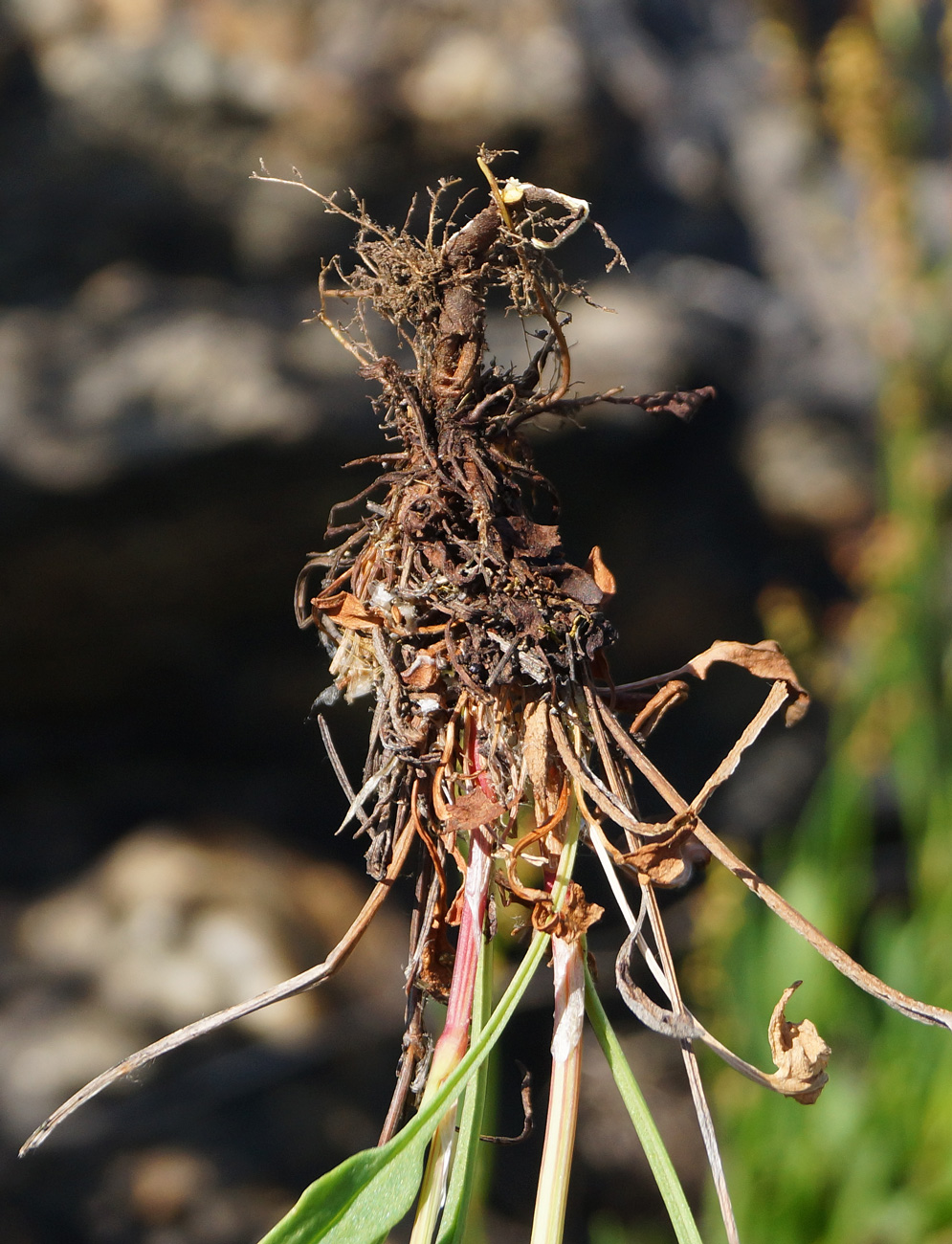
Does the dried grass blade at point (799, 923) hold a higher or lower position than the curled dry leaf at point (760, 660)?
lower

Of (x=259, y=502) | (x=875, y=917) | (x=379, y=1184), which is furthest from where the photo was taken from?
(x=875, y=917)

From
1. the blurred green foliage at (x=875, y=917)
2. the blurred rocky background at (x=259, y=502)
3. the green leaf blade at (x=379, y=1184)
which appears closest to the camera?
the green leaf blade at (x=379, y=1184)

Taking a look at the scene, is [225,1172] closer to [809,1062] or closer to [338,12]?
[809,1062]

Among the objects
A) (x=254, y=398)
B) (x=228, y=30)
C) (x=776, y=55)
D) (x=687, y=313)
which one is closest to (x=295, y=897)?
(x=254, y=398)

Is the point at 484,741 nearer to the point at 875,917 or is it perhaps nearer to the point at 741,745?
the point at 741,745

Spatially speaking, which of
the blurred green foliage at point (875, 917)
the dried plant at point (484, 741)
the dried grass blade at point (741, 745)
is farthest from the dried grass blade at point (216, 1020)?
the blurred green foliage at point (875, 917)

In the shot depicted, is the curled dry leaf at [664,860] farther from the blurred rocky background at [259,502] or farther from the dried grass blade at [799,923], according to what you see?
the blurred rocky background at [259,502]

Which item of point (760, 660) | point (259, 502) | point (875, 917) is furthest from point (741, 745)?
point (875, 917)
